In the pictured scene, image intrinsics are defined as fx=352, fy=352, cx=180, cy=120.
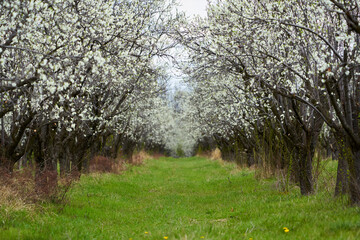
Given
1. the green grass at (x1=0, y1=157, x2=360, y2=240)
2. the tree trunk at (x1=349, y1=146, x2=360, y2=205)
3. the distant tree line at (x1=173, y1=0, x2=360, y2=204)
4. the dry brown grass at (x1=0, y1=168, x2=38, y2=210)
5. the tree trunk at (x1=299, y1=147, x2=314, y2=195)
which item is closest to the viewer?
the green grass at (x1=0, y1=157, x2=360, y2=240)

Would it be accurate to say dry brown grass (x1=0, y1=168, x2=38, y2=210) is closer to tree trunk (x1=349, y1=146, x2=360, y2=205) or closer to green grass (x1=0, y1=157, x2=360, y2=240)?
green grass (x1=0, y1=157, x2=360, y2=240)

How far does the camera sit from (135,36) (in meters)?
14.0

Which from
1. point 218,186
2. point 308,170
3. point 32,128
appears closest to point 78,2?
point 32,128

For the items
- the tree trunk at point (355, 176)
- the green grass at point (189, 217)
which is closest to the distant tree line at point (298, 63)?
the tree trunk at point (355, 176)

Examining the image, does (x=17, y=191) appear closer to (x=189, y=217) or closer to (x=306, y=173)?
(x=189, y=217)

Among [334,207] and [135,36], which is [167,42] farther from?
[334,207]

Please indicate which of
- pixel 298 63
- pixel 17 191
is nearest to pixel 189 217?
pixel 17 191

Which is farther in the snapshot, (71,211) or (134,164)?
Result: (134,164)

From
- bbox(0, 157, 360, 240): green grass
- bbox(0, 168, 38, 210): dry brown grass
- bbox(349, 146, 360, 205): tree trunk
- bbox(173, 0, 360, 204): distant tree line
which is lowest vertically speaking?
bbox(0, 157, 360, 240): green grass

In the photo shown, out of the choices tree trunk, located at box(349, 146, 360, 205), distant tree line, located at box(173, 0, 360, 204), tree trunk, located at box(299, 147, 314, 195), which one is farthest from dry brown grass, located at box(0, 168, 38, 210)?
tree trunk, located at box(299, 147, 314, 195)

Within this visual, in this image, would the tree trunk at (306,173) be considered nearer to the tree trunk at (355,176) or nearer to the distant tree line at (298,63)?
the distant tree line at (298,63)

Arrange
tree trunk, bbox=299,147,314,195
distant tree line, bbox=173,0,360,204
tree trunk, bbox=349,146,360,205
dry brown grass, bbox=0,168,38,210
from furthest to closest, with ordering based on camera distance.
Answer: tree trunk, bbox=299,147,314,195 → dry brown grass, bbox=0,168,38,210 → distant tree line, bbox=173,0,360,204 → tree trunk, bbox=349,146,360,205

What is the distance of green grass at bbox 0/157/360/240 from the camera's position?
22.5 feet

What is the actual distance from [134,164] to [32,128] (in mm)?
19394
